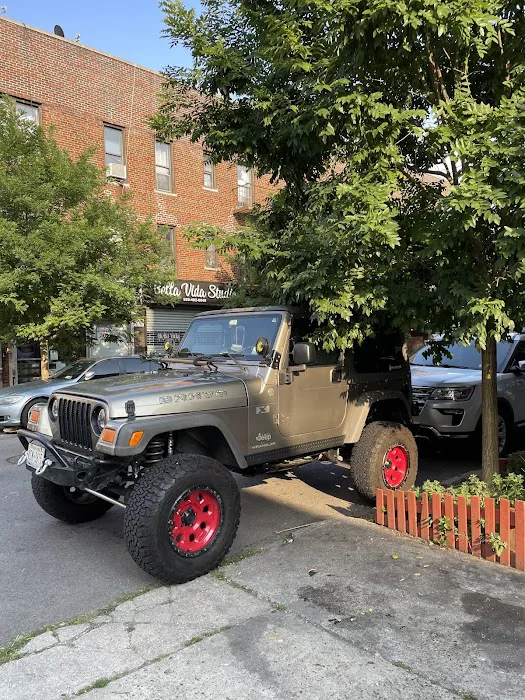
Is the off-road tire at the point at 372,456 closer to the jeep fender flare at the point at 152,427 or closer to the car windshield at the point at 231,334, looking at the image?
the car windshield at the point at 231,334

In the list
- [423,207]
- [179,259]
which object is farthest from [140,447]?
[179,259]

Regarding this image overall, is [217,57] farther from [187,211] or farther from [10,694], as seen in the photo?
[187,211]

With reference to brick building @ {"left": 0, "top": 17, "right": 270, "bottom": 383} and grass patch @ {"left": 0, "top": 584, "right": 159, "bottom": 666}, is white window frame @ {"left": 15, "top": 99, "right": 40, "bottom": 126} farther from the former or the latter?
grass patch @ {"left": 0, "top": 584, "right": 159, "bottom": 666}

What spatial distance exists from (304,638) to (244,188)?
66.8 feet

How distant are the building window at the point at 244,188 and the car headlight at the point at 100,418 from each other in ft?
61.1

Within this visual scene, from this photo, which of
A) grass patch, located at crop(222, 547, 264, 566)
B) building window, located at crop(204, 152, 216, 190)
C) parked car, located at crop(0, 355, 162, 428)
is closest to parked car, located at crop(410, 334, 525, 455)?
grass patch, located at crop(222, 547, 264, 566)

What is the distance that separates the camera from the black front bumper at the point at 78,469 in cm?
391

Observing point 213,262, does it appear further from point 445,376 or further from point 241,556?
point 241,556

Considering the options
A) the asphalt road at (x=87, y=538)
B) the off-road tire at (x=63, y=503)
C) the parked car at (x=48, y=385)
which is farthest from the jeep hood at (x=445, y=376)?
the parked car at (x=48, y=385)

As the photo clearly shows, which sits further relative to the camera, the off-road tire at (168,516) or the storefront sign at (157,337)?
the storefront sign at (157,337)

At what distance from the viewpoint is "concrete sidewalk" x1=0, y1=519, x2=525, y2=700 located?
2.70 m

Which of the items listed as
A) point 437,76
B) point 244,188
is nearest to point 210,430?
point 437,76

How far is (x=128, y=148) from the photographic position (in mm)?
18391

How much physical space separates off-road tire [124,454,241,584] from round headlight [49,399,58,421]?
1.22 metres
